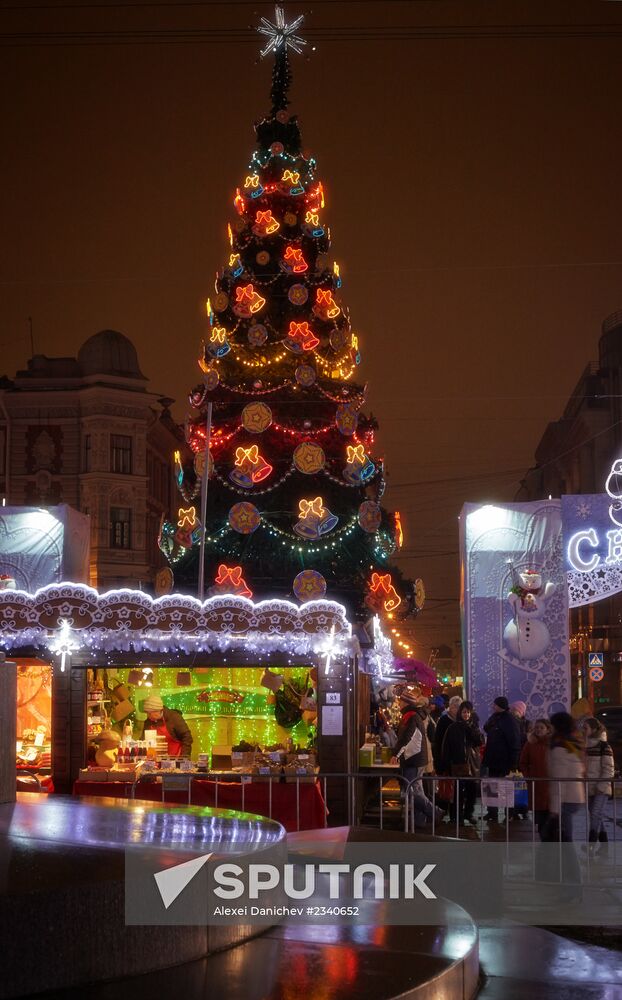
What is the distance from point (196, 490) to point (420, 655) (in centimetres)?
7811

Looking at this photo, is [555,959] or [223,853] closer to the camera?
[223,853]

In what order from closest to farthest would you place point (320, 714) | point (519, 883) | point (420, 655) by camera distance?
point (519, 883) → point (320, 714) → point (420, 655)

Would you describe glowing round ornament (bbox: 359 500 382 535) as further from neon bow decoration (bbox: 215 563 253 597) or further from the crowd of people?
the crowd of people

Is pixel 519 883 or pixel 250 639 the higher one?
pixel 250 639

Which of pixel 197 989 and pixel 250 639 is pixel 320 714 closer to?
pixel 250 639

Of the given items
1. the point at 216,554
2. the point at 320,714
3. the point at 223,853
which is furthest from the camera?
the point at 216,554

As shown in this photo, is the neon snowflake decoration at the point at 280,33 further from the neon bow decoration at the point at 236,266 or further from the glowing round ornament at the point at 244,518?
the glowing round ornament at the point at 244,518

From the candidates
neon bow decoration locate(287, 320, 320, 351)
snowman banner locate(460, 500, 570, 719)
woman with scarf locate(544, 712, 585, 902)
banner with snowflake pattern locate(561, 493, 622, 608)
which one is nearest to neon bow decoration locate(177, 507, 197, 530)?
neon bow decoration locate(287, 320, 320, 351)

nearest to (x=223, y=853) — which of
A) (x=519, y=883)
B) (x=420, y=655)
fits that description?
(x=519, y=883)

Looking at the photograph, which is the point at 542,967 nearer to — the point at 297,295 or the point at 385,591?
the point at 385,591

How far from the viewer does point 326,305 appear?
86.6ft

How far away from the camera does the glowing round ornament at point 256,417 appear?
25.1 metres

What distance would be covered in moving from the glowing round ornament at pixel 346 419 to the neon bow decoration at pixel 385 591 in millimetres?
3285

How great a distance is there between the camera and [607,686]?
5600cm
